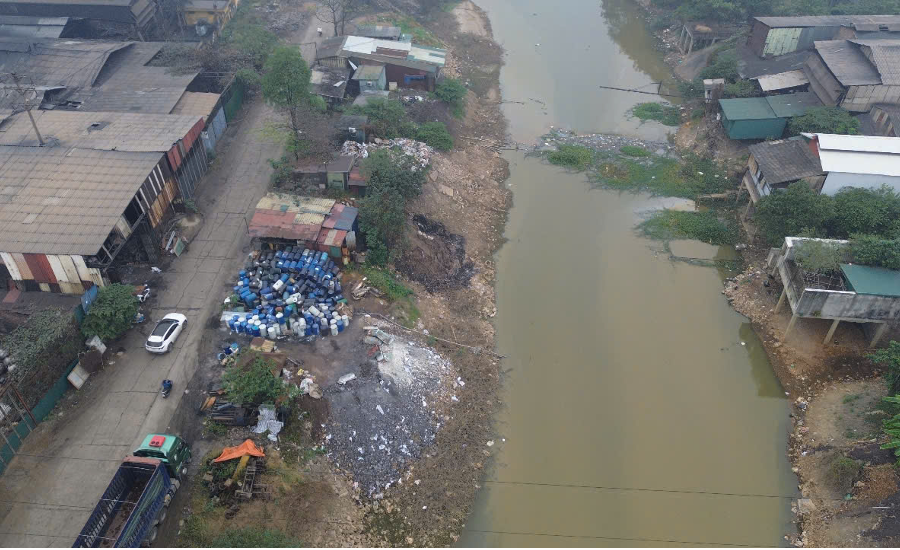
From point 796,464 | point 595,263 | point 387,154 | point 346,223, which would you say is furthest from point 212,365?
point 796,464

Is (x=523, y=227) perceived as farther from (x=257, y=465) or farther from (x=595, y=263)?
(x=257, y=465)

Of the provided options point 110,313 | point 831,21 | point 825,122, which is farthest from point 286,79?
point 831,21

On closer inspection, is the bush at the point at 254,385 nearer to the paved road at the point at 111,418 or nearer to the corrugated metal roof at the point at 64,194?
the paved road at the point at 111,418

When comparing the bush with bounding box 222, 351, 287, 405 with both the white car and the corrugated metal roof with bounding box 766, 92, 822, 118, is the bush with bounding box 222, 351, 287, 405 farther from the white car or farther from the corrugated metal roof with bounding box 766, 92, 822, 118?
the corrugated metal roof with bounding box 766, 92, 822, 118

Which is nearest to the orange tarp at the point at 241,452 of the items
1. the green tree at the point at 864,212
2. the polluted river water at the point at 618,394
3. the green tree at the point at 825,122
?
the polluted river water at the point at 618,394

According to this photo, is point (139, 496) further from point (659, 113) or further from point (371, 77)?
point (659, 113)

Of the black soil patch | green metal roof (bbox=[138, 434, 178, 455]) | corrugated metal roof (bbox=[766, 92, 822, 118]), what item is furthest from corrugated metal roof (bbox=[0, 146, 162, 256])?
corrugated metal roof (bbox=[766, 92, 822, 118])
